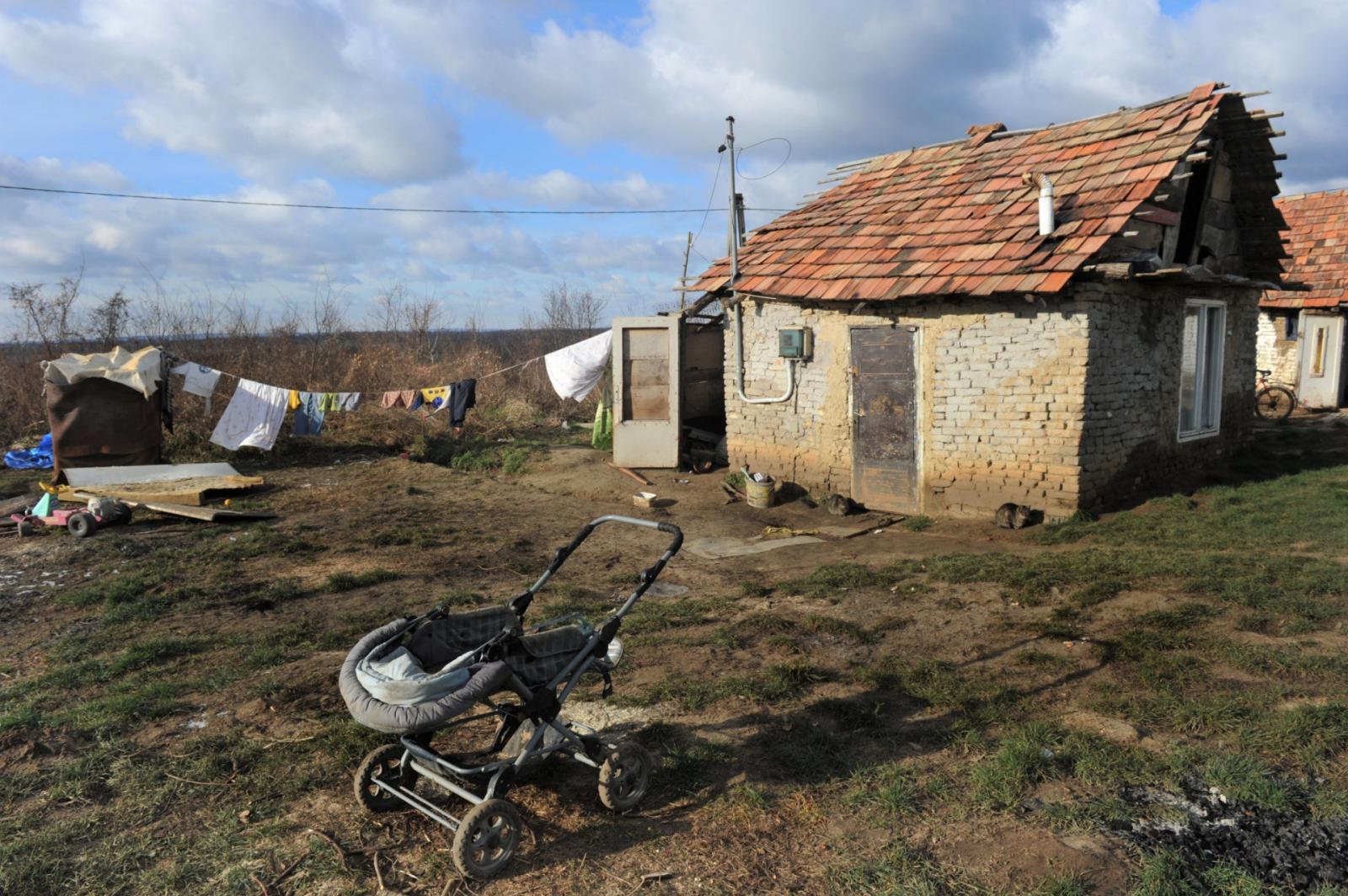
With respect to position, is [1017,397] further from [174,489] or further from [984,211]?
[174,489]

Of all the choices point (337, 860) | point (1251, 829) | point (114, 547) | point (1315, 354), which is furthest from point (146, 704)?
point (1315, 354)

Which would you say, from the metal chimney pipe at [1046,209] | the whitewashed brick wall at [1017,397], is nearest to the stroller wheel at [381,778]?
the whitewashed brick wall at [1017,397]

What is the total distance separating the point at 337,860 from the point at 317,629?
317cm

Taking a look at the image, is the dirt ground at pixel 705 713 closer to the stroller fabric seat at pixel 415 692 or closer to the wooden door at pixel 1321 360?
the stroller fabric seat at pixel 415 692

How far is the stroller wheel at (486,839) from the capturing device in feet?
11.0

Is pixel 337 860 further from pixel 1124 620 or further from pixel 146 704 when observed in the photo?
pixel 1124 620

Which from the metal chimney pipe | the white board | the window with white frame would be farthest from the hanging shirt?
the window with white frame

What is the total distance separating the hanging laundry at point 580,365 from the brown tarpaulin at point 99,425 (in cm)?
604

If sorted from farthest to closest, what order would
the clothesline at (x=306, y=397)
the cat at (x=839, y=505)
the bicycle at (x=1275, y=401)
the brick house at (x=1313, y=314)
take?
1. the brick house at (x=1313, y=314)
2. the bicycle at (x=1275, y=401)
3. the clothesline at (x=306, y=397)
4. the cat at (x=839, y=505)

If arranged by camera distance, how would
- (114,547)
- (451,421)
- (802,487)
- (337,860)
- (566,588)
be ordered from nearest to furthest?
(337,860)
(566,588)
(114,547)
(802,487)
(451,421)

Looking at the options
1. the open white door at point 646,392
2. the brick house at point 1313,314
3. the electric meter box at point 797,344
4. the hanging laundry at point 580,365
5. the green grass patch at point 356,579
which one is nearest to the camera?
the green grass patch at point 356,579

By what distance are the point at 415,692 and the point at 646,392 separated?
396 inches

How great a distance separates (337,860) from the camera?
3508mm

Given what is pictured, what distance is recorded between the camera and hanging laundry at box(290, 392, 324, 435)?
1376 centimetres
